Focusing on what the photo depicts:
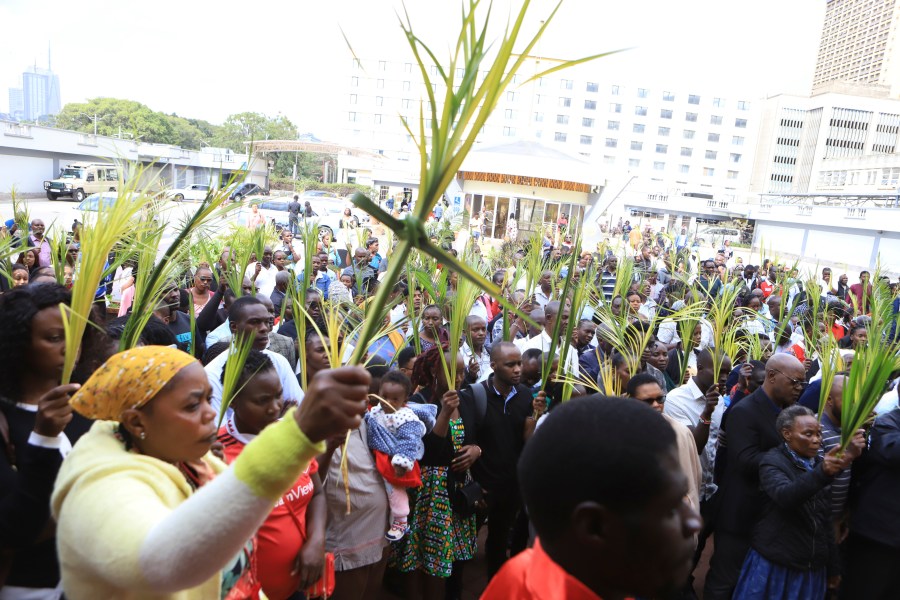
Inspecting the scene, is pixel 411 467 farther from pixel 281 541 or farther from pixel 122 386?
pixel 122 386

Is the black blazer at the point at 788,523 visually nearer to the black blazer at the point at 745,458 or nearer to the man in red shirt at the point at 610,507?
the black blazer at the point at 745,458

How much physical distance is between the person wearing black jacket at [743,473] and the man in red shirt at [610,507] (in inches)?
90.8

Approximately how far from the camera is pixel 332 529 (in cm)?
279

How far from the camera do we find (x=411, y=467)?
111 inches

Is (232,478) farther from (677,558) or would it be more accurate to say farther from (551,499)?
(677,558)

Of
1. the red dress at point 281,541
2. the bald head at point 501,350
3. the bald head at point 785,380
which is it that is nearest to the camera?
the red dress at point 281,541

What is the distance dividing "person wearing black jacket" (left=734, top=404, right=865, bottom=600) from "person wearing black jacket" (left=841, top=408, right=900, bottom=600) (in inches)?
11.7

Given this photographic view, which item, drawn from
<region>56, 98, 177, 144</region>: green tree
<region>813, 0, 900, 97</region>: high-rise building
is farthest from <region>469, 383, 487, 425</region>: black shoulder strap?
<region>813, 0, 900, 97</region>: high-rise building

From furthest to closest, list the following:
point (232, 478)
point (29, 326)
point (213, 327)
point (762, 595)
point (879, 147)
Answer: point (879, 147), point (213, 327), point (762, 595), point (29, 326), point (232, 478)

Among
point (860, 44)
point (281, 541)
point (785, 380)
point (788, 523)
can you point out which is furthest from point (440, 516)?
point (860, 44)

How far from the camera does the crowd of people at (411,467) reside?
1095mm

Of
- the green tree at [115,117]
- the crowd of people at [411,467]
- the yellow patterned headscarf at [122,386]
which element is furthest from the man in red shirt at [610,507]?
the green tree at [115,117]

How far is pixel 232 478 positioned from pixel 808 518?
2.96m

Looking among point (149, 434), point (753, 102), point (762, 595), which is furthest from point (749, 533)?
point (753, 102)
